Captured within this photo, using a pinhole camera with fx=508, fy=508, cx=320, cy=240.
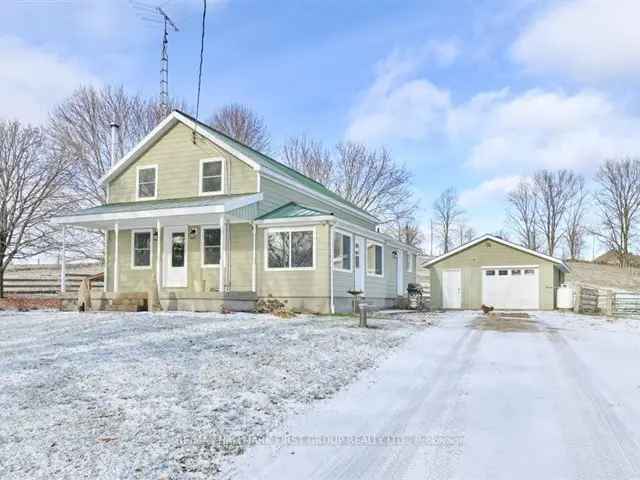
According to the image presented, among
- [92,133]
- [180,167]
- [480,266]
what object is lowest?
[480,266]

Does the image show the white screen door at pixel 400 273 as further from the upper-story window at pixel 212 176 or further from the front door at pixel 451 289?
the upper-story window at pixel 212 176

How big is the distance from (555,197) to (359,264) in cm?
3951

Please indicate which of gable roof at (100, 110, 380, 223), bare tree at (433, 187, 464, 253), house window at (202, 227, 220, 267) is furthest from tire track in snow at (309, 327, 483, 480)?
bare tree at (433, 187, 464, 253)

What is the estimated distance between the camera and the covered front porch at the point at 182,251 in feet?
46.2

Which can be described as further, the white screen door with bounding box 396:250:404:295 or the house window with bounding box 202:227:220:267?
the white screen door with bounding box 396:250:404:295

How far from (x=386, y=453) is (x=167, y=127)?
14969mm

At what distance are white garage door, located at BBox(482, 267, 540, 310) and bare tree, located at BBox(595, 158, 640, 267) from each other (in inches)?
1034

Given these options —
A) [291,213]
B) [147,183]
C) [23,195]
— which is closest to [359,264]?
[291,213]

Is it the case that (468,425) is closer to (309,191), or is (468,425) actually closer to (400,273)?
(309,191)

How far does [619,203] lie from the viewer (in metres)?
44.3

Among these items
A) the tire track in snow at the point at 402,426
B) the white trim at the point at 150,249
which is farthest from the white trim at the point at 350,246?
the tire track in snow at the point at 402,426

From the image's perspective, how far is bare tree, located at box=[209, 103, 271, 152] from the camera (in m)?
36.6

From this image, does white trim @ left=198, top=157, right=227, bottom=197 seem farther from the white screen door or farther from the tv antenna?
the white screen door

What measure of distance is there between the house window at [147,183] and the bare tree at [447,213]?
142ft
